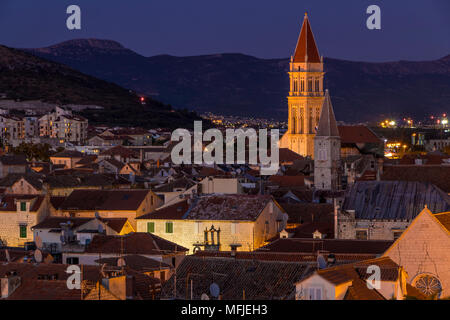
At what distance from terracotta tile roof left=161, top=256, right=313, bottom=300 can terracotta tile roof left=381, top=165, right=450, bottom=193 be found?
68.9 ft

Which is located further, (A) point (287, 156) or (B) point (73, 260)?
(A) point (287, 156)

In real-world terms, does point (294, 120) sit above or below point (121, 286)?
above

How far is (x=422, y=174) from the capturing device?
46.2 meters

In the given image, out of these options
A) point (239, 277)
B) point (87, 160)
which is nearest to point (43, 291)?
point (239, 277)

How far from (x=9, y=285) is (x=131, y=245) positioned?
41.1 ft

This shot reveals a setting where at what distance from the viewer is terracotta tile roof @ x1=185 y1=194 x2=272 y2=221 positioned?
132 ft

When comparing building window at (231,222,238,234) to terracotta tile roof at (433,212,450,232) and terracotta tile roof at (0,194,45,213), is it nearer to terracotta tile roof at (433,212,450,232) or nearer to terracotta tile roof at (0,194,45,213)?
terracotta tile roof at (0,194,45,213)

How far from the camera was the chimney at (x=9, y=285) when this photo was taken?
21016 millimetres

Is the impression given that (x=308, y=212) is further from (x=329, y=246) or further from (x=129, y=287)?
(x=129, y=287)

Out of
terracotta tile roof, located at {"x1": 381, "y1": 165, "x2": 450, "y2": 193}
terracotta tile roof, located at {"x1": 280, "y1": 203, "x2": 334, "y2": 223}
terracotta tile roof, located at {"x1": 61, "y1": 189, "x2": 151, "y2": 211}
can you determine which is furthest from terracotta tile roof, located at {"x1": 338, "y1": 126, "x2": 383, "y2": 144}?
terracotta tile roof, located at {"x1": 280, "y1": 203, "x2": 334, "y2": 223}

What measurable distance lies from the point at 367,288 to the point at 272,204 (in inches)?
893

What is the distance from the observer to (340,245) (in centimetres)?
3241

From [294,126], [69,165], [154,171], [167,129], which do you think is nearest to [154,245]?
[154,171]
